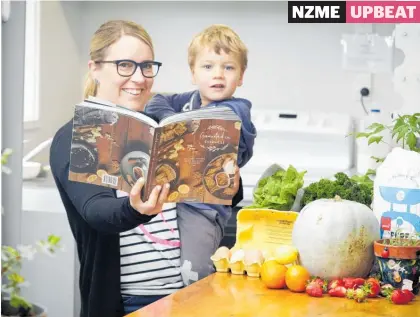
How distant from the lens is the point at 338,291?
1812mm

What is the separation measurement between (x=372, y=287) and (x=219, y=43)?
1223 millimetres

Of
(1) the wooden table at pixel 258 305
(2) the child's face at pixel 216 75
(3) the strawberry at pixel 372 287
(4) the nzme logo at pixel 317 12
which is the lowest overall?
(1) the wooden table at pixel 258 305

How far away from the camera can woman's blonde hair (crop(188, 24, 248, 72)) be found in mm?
2803

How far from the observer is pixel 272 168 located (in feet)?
7.71

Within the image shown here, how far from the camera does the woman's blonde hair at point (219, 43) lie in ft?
9.20

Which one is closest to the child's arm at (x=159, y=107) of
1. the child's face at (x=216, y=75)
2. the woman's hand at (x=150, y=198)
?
the child's face at (x=216, y=75)

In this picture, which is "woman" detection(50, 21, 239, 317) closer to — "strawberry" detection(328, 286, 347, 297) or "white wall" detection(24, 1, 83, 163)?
"strawberry" detection(328, 286, 347, 297)

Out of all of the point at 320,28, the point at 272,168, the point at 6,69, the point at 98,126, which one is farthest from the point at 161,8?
the point at 98,126

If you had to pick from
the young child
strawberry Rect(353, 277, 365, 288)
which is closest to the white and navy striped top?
the young child

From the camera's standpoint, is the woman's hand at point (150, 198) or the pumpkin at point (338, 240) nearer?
the pumpkin at point (338, 240)

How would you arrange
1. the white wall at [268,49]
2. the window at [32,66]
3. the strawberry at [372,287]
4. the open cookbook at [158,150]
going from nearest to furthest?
the strawberry at [372,287], the open cookbook at [158,150], the window at [32,66], the white wall at [268,49]

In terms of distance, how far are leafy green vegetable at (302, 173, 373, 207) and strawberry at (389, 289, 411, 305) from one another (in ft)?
1.24

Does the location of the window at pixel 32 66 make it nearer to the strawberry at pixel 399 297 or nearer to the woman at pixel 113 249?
the woman at pixel 113 249

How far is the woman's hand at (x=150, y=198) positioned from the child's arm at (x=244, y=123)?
0.81m
